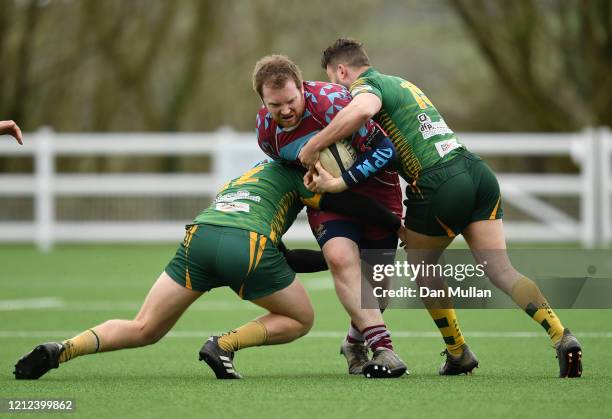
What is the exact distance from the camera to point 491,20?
26453 mm

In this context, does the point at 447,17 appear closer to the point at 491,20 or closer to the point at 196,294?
the point at 491,20

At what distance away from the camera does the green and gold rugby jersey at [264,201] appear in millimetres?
7227

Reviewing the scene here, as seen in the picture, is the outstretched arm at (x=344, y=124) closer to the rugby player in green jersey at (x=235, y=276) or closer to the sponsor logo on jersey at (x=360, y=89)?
the sponsor logo on jersey at (x=360, y=89)

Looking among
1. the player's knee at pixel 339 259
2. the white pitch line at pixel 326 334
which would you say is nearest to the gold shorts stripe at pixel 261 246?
the player's knee at pixel 339 259

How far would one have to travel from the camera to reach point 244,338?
7305 mm

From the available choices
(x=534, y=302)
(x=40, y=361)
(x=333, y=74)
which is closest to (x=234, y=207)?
(x=333, y=74)

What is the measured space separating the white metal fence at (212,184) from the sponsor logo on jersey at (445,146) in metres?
13.5

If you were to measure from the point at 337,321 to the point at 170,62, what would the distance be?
19.2 m

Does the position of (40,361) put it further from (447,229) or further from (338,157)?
(447,229)

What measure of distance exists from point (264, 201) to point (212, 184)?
1406 cm

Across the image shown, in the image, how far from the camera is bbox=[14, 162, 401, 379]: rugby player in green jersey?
7.10 m

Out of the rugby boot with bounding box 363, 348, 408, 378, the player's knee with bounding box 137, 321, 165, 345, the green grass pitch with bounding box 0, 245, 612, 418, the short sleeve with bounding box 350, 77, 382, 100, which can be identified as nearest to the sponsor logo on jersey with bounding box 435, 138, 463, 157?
the short sleeve with bounding box 350, 77, 382, 100

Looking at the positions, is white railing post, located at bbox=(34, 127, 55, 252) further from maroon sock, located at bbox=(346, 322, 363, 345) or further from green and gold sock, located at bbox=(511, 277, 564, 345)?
green and gold sock, located at bbox=(511, 277, 564, 345)

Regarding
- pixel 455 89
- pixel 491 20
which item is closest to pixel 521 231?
pixel 491 20
